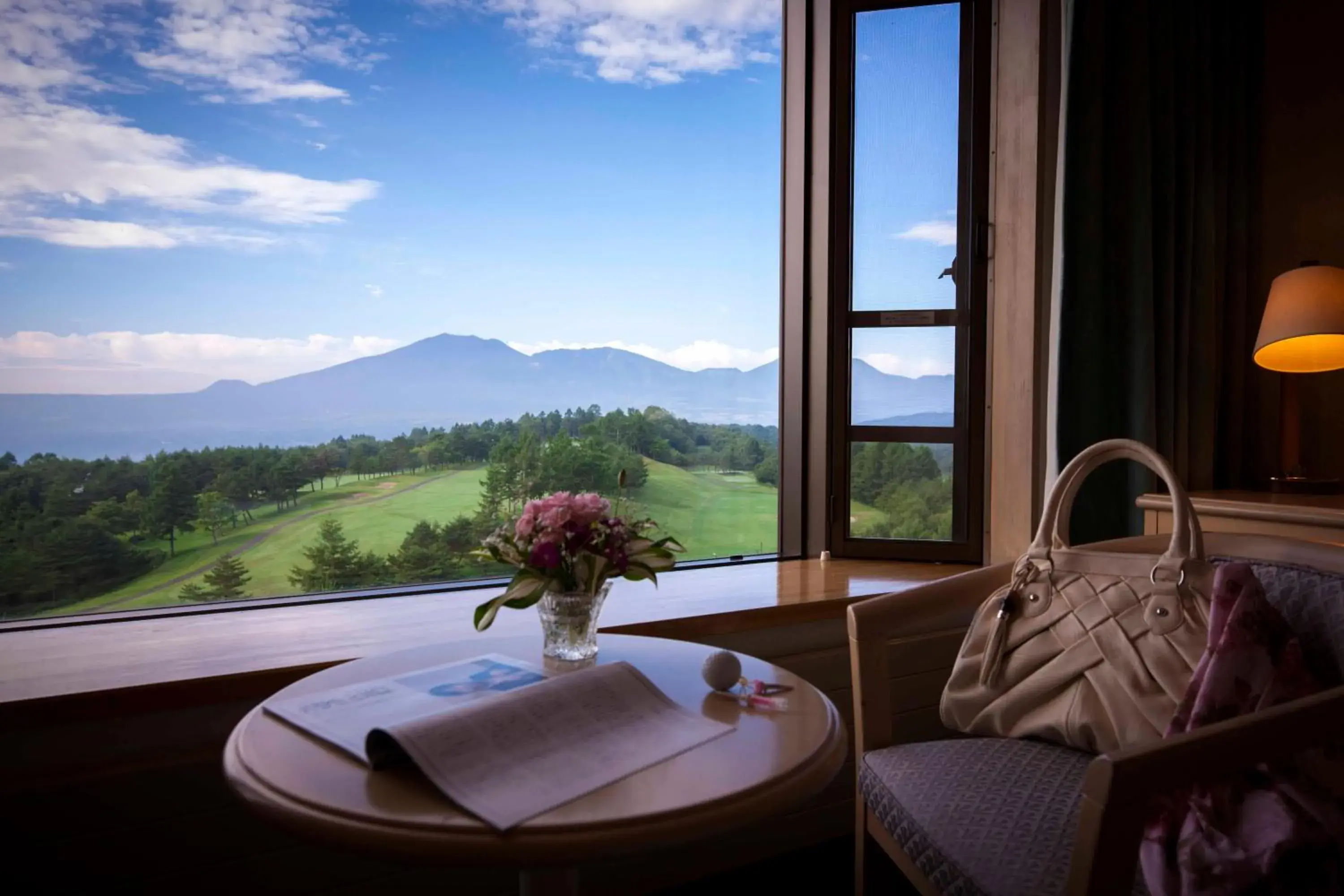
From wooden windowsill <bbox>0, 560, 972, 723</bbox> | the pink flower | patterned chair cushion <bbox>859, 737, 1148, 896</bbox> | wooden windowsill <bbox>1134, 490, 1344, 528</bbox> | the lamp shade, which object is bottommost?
patterned chair cushion <bbox>859, 737, 1148, 896</bbox>

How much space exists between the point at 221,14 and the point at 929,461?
2.25m

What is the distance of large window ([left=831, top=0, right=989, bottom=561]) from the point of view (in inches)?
91.5

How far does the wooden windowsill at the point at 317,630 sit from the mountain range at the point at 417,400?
476 mm

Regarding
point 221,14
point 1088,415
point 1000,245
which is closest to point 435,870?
point 1088,415

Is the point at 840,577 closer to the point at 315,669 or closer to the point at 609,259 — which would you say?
the point at 315,669

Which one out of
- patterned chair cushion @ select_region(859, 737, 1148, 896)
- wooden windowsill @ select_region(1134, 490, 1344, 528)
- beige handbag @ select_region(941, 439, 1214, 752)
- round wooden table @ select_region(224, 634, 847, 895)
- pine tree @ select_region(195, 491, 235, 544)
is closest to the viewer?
round wooden table @ select_region(224, 634, 847, 895)

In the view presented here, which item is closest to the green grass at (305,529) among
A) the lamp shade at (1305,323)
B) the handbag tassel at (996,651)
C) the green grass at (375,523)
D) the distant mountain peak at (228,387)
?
the green grass at (375,523)

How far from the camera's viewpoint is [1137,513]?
2.16 m

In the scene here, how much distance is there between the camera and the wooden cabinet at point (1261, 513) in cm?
182

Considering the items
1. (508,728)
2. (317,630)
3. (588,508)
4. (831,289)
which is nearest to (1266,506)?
(831,289)

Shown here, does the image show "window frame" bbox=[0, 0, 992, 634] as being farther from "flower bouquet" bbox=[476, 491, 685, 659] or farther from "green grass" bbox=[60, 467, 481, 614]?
"flower bouquet" bbox=[476, 491, 685, 659]

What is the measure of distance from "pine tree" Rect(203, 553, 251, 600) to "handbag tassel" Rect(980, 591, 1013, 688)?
5.40 feet

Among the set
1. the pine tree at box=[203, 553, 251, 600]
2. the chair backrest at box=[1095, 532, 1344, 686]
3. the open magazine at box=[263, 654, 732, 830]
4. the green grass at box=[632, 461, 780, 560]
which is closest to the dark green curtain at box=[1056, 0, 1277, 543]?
the chair backrest at box=[1095, 532, 1344, 686]

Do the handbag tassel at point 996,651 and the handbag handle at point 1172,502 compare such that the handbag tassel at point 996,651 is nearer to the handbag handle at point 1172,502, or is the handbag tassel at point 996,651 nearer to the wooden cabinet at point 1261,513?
the handbag handle at point 1172,502
